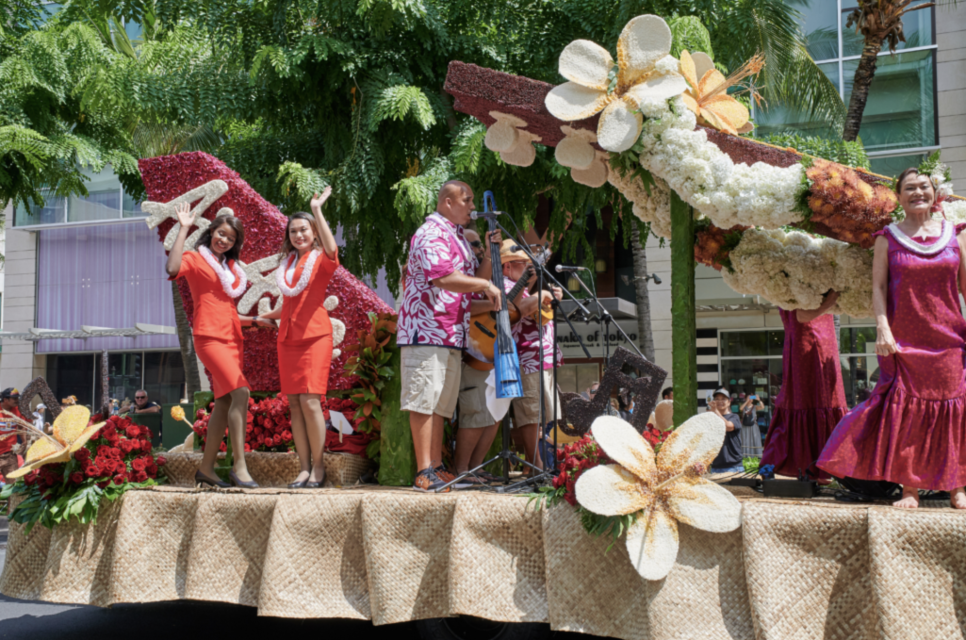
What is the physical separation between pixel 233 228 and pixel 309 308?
681 millimetres

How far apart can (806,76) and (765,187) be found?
848 cm

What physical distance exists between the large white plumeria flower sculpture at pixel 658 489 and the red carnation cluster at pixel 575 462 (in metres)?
0.11

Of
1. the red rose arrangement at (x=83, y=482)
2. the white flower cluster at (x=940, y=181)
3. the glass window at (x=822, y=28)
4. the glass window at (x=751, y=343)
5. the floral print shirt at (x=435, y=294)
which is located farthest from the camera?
the glass window at (x=751, y=343)

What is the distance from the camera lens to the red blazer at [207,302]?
4.47 metres

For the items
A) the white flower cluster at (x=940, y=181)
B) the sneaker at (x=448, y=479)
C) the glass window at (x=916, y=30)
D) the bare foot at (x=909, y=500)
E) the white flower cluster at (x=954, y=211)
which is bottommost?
the sneaker at (x=448, y=479)

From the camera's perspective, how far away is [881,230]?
144 inches

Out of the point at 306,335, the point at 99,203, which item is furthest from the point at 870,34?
the point at 99,203

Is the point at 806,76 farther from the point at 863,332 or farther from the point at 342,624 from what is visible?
the point at 342,624

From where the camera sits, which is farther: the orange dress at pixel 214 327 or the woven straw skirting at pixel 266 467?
the woven straw skirting at pixel 266 467

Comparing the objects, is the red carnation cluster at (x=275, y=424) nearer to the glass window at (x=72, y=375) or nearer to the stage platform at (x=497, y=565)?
the stage platform at (x=497, y=565)

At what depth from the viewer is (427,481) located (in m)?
4.02

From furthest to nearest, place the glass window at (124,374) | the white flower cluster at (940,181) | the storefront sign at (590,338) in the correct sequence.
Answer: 1. the glass window at (124,374)
2. the storefront sign at (590,338)
3. the white flower cluster at (940,181)

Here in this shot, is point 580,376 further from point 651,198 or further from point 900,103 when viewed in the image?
point 651,198

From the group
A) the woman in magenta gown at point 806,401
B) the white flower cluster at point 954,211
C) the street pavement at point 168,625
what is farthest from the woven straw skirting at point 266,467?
the white flower cluster at point 954,211
